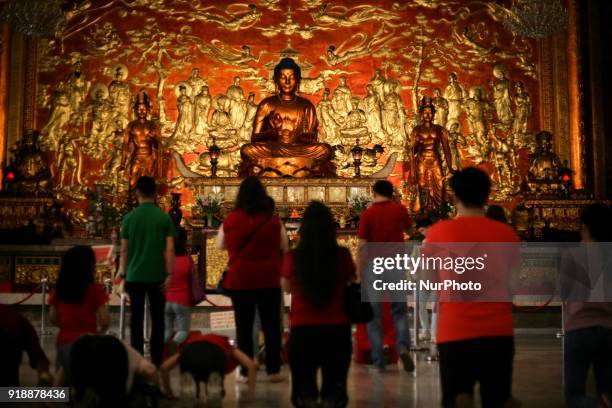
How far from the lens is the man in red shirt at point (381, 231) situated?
6.05m

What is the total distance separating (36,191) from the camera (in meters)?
13.3

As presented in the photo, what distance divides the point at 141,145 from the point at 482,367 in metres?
11.7

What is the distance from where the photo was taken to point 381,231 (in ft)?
19.9

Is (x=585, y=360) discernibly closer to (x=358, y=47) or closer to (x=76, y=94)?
(x=358, y=47)

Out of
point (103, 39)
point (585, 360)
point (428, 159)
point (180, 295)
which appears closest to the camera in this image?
point (585, 360)

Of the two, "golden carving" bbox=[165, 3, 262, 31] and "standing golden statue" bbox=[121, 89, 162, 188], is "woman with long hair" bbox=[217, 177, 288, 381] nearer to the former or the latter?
"standing golden statue" bbox=[121, 89, 162, 188]

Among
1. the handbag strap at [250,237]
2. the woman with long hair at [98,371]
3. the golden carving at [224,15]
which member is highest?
the golden carving at [224,15]

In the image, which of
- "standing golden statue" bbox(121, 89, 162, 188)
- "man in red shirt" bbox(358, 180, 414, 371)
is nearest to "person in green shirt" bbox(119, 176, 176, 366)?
"man in red shirt" bbox(358, 180, 414, 371)

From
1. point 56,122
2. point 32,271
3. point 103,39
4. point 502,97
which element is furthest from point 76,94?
point 502,97

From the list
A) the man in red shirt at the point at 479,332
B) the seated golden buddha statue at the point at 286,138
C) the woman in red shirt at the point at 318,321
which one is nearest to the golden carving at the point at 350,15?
the seated golden buddha statue at the point at 286,138

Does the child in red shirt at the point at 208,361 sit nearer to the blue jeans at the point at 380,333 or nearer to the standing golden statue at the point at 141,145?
the blue jeans at the point at 380,333

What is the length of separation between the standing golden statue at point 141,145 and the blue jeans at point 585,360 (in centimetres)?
1118

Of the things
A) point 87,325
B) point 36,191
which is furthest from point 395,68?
point 87,325

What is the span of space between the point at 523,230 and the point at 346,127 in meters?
3.61
